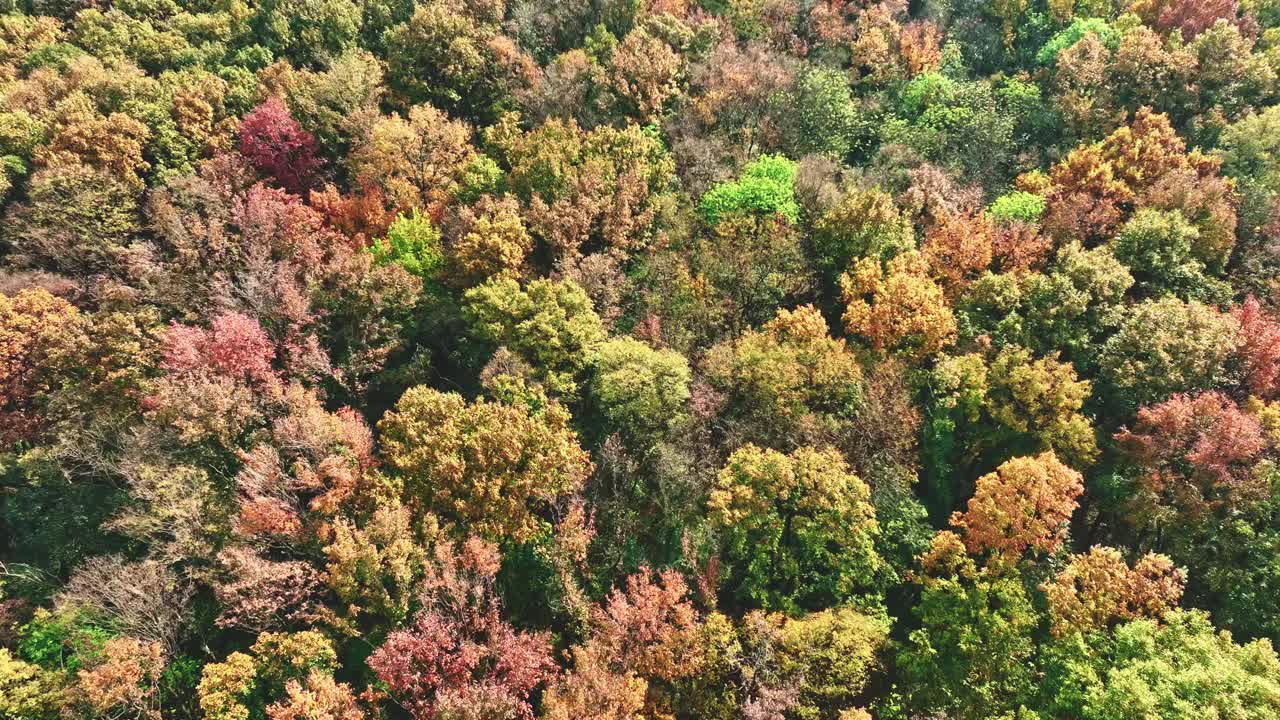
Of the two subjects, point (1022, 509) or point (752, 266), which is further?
point (752, 266)

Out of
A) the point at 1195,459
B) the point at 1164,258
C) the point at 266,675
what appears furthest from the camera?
the point at 1164,258

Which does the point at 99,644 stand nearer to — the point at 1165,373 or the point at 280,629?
the point at 280,629

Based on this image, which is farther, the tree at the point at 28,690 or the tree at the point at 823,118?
the tree at the point at 823,118

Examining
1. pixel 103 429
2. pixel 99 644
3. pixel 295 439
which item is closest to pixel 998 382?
pixel 295 439

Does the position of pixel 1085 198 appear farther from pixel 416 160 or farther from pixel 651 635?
pixel 416 160

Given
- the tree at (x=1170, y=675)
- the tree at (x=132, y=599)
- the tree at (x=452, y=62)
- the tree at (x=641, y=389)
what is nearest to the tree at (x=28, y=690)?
the tree at (x=132, y=599)

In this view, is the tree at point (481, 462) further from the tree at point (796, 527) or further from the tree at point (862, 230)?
the tree at point (862, 230)

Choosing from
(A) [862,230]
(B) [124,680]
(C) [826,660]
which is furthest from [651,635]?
(A) [862,230]
